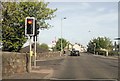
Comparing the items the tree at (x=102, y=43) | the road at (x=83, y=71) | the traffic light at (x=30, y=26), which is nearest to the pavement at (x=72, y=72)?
the road at (x=83, y=71)

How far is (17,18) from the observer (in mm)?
31109

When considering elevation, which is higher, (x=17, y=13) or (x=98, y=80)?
(x=17, y=13)

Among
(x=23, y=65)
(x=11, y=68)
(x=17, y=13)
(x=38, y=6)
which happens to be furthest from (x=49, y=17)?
(x=11, y=68)

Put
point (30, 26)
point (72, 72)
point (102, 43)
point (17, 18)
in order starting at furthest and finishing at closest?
point (102, 43)
point (17, 18)
point (72, 72)
point (30, 26)

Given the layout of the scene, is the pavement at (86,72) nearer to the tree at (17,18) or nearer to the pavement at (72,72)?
the pavement at (72,72)

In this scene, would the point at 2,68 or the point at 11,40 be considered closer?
the point at 2,68

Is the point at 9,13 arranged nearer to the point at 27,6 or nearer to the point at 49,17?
the point at 27,6

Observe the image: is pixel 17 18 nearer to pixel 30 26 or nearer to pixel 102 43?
pixel 30 26

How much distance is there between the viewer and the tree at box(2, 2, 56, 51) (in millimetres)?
30453

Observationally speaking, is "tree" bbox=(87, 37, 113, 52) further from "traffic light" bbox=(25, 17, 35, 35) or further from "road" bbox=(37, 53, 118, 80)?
"traffic light" bbox=(25, 17, 35, 35)

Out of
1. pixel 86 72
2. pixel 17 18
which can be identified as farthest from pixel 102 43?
pixel 86 72

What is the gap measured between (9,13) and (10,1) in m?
1.43

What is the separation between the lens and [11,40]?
31.7 metres

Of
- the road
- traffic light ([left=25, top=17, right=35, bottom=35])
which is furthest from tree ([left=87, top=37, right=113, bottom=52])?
traffic light ([left=25, top=17, right=35, bottom=35])
